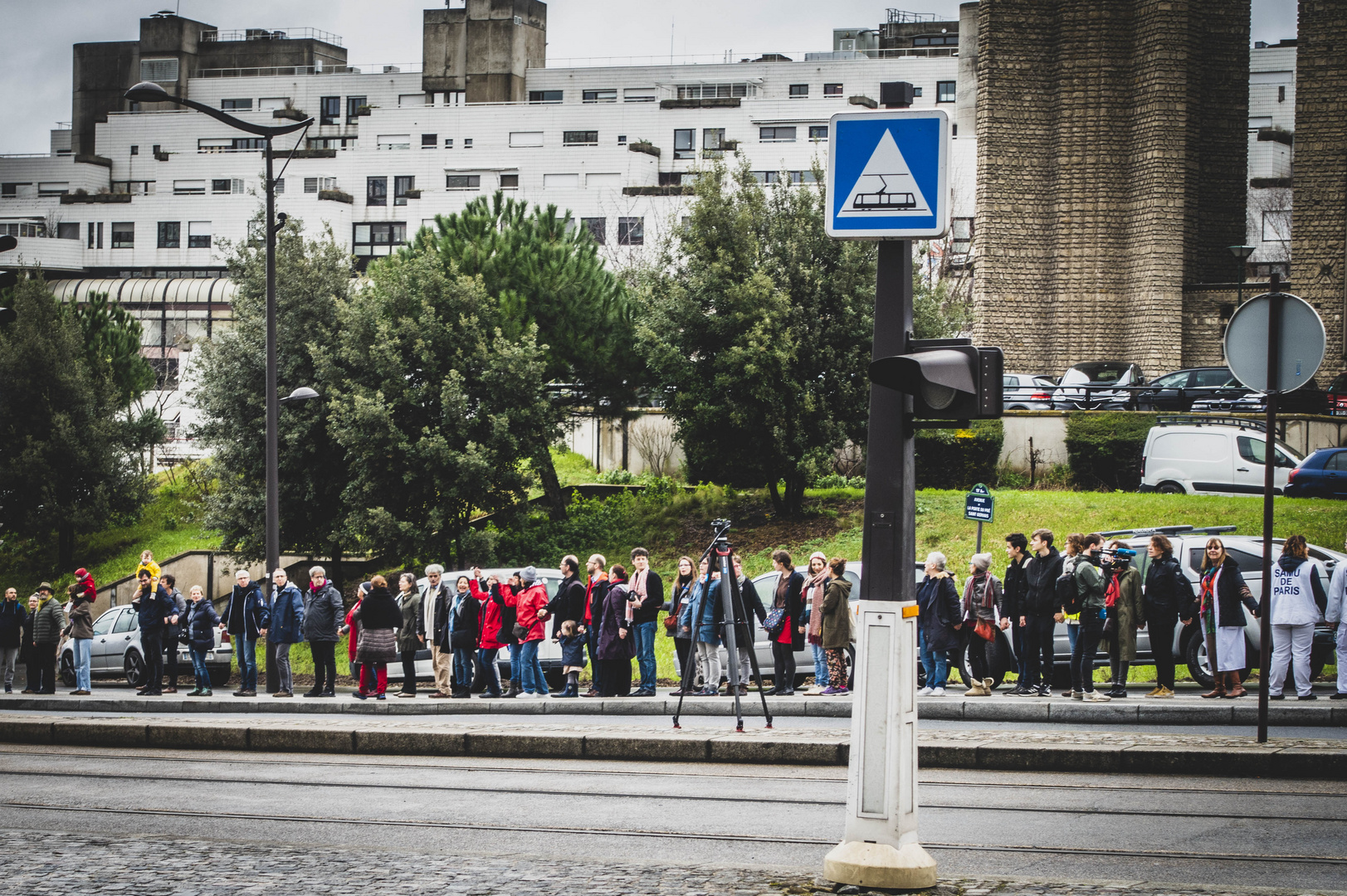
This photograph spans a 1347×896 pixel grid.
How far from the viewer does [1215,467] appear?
27.4 m

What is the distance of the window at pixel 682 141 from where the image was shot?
231ft

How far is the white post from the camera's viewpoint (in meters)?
6.12

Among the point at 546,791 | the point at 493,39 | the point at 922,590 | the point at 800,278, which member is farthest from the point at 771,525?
the point at 493,39

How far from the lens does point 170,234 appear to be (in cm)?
7344

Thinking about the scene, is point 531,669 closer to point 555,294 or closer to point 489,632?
point 489,632

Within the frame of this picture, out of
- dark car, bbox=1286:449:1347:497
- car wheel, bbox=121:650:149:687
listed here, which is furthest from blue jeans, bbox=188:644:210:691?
dark car, bbox=1286:449:1347:497

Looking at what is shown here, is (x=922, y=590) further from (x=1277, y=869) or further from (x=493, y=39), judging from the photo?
(x=493, y=39)

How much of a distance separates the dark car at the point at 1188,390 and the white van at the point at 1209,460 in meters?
5.28

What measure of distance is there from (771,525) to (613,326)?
6223 mm

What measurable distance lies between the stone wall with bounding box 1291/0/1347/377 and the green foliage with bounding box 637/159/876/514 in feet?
79.1

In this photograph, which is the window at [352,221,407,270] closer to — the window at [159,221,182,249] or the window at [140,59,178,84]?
the window at [159,221,182,249]

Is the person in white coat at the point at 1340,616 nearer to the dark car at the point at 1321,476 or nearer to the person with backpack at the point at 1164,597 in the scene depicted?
the person with backpack at the point at 1164,597

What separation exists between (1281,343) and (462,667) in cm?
1078

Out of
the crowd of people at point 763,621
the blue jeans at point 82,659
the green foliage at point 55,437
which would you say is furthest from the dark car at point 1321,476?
the green foliage at point 55,437
